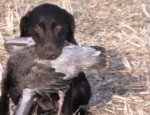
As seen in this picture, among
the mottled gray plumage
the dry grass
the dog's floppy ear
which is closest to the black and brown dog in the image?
the dog's floppy ear

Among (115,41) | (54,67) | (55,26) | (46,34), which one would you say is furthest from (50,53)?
(115,41)

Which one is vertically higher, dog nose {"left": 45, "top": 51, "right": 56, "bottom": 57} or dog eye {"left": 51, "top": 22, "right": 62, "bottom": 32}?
dog eye {"left": 51, "top": 22, "right": 62, "bottom": 32}

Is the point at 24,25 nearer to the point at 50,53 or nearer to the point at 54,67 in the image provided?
the point at 50,53

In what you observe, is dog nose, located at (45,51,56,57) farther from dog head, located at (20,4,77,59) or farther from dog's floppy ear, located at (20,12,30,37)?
dog's floppy ear, located at (20,12,30,37)

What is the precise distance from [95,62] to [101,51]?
14 cm

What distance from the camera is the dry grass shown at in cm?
572

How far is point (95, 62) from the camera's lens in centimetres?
437

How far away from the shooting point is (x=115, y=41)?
23.6 feet

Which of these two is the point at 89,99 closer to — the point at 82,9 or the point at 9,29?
the point at 9,29

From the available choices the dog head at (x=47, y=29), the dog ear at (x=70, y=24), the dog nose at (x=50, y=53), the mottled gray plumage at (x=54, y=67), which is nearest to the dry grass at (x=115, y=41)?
the dog ear at (x=70, y=24)

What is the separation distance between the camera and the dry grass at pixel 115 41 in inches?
225

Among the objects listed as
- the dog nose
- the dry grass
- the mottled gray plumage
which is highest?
the dog nose

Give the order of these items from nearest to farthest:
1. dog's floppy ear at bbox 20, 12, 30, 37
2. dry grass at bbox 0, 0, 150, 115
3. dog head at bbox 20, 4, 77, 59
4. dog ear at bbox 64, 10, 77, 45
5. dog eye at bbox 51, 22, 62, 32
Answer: dog head at bbox 20, 4, 77, 59, dog eye at bbox 51, 22, 62, 32, dog's floppy ear at bbox 20, 12, 30, 37, dog ear at bbox 64, 10, 77, 45, dry grass at bbox 0, 0, 150, 115

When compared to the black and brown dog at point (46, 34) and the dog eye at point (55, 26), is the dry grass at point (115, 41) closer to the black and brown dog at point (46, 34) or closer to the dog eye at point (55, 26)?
the black and brown dog at point (46, 34)
